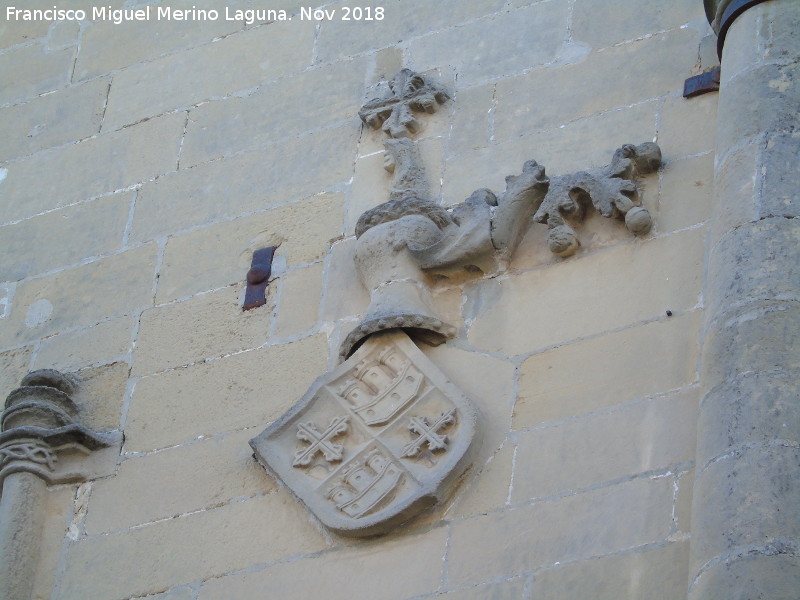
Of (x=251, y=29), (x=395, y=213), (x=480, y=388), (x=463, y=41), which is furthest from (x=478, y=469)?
(x=251, y=29)

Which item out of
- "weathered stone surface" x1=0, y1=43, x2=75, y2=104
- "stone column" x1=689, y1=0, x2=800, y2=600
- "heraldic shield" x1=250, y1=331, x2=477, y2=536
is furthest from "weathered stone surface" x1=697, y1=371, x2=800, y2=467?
"weathered stone surface" x1=0, y1=43, x2=75, y2=104

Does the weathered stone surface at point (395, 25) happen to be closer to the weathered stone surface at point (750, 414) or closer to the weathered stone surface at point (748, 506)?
the weathered stone surface at point (750, 414)

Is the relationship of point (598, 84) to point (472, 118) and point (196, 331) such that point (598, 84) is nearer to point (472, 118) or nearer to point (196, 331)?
point (472, 118)

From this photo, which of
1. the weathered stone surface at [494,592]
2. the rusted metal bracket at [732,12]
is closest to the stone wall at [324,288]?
the weathered stone surface at [494,592]

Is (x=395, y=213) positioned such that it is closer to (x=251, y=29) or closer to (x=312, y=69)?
(x=312, y=69)

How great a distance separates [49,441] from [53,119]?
1.74 meters

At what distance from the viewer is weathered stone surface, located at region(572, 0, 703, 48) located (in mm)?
5617

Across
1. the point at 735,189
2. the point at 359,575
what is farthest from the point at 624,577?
the point at 735,189

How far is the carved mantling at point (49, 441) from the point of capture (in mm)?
5309

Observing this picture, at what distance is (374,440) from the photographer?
4.82 m

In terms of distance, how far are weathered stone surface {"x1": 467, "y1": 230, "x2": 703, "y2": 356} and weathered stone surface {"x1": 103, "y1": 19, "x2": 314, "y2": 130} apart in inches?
62.3

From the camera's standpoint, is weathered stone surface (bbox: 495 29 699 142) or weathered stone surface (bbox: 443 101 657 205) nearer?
weathered stone surface (bbox: 443 101 657 205)

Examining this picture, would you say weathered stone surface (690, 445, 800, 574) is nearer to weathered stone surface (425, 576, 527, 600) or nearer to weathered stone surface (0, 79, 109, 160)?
weathered stone surface (425, 576, 527, 600)

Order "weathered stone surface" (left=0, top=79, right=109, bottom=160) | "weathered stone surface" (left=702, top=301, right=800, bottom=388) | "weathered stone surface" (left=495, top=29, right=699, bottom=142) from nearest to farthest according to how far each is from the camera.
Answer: "weathered stone surface" (left=702, top=301, right=800, bottom=388) → "weathered stone surface" (left=495, top=29, right=699, bottom=142) → "weathered stone surface" (left=0, top=79, right=109, bottom=160)
